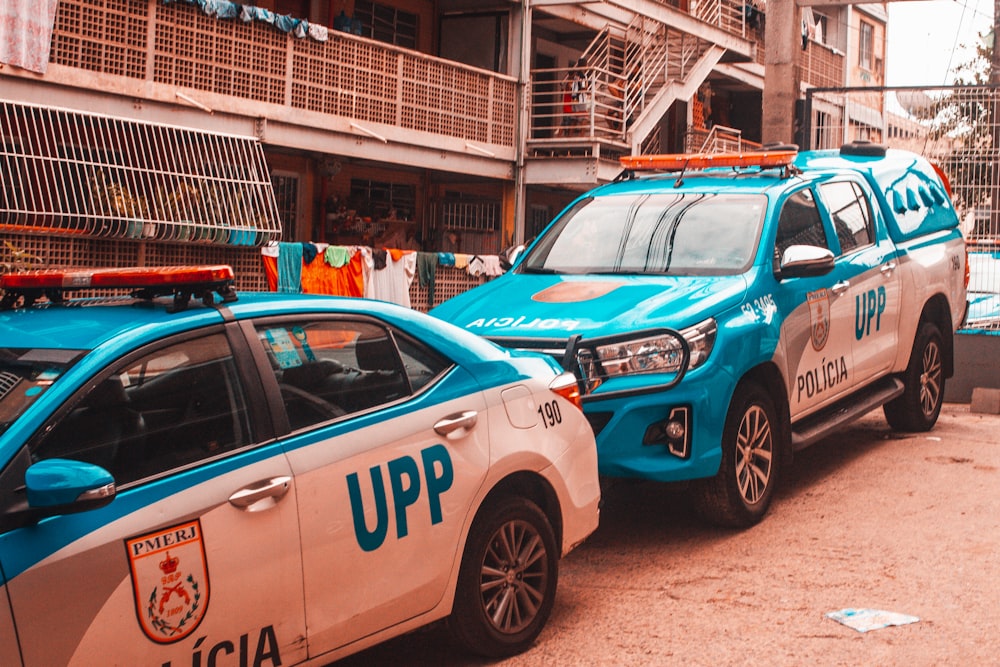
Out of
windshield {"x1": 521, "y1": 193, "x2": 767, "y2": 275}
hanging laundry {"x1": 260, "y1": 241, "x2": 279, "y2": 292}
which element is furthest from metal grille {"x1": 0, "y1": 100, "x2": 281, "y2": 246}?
windshield {"x1": 521, "y1": 193, "x2": 767, "y2": 275}

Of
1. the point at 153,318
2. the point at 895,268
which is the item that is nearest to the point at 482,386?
the point at 153,318

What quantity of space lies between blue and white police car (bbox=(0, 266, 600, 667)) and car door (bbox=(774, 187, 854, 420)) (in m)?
2.63

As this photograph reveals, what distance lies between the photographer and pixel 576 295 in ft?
23.8

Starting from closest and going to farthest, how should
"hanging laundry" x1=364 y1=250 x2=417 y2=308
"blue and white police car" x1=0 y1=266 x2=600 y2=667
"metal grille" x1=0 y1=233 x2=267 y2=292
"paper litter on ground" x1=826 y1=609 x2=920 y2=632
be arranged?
"blue and white police car" x1=0 y1=266 x2=600 y2=667 < "paper litter on ground" x1=826 y1=609 x2=920 y2=632 < "metal grille" x1=0 y1=233 x2=267 y2=292 < "hanging laundry" x1=364 y1=250 x2=417 y2=308

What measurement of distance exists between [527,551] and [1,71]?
10864 mm

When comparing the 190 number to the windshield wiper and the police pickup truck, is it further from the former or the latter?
the windshield wiper

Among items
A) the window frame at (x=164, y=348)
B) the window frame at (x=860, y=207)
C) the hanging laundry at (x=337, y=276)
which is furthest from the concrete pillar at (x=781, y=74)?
the window frame at (x=164, y=348)

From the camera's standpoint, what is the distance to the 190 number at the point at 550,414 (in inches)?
205

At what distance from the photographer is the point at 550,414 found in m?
5.26

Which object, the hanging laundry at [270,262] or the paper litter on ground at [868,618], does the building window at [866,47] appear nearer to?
the hanging laundry at [270,262]

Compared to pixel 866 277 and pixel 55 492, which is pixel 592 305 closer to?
pixel 866 277

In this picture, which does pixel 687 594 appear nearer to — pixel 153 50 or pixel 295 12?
pixel 153 50

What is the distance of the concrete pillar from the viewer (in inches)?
580

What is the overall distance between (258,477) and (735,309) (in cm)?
369
